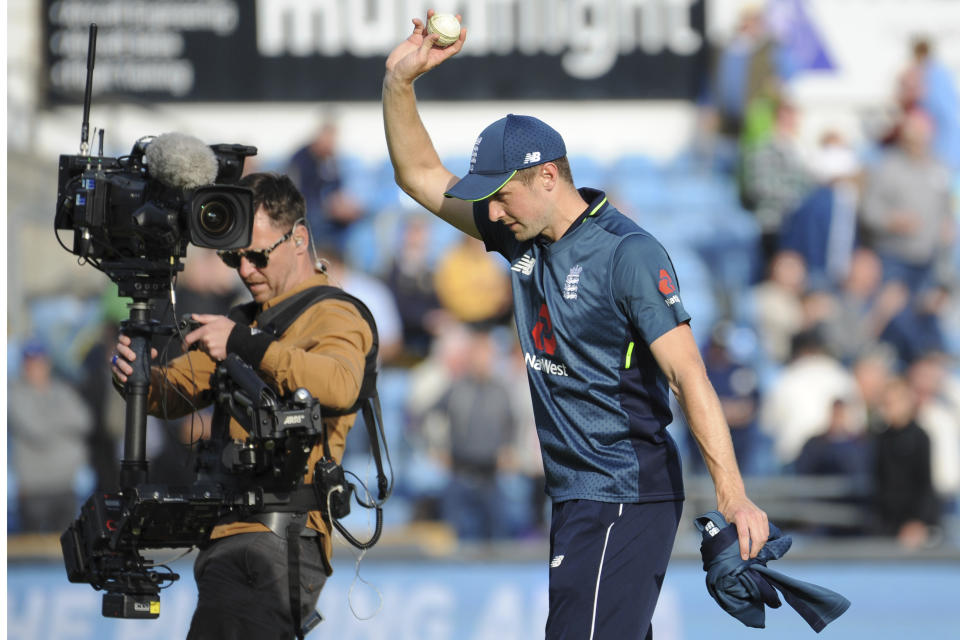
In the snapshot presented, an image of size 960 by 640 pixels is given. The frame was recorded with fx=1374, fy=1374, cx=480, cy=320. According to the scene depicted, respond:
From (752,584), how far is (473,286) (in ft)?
24.1

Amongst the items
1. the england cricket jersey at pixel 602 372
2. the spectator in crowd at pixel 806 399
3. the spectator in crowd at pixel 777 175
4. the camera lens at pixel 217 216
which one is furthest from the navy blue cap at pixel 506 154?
the spectator in crowd at pixel 777 175

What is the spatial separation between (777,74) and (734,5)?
61.0 inches

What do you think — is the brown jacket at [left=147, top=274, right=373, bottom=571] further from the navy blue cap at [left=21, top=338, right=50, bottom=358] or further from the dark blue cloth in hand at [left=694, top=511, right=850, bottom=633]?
the navy blue cap at [left=21, top=338, right=50, bottom=358]

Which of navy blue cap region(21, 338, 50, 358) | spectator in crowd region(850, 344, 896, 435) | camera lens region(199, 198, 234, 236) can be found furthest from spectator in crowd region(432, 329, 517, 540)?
camera lens region(199, 198, 234, 236)

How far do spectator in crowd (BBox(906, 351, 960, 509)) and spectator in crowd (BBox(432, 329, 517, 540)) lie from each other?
2.87 metres

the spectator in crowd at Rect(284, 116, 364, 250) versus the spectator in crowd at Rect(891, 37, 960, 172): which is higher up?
the spectator in crowd at Rect(891, 37, 960, 172)

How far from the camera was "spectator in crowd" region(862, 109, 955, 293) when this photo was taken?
36.2 ft

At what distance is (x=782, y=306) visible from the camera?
10.9 meters

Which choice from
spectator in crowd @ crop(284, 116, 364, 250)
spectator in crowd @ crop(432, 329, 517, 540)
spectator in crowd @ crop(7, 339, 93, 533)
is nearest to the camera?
spectator in crowd @ crop(432, 329, 517, 540)

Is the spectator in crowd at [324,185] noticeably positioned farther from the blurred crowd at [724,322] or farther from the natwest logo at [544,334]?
the natwest logo at [544,334]

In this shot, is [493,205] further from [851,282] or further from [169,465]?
[851,282]

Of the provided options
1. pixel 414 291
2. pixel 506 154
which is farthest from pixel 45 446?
pixel 506 154

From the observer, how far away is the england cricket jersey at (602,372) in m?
3.84

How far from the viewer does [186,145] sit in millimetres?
3934
